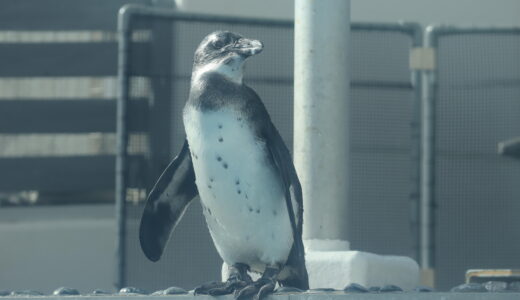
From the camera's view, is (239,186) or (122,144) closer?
(239,186)

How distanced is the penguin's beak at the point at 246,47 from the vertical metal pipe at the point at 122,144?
87.0 inches

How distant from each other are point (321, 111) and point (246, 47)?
1442 millimetres

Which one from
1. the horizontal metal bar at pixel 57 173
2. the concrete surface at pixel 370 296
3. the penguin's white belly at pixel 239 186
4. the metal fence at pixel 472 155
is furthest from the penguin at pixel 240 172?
the horizontal metal bar at pixel 57 173

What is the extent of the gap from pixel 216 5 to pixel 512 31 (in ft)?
5.19

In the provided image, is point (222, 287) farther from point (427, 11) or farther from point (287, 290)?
point (427, 11)

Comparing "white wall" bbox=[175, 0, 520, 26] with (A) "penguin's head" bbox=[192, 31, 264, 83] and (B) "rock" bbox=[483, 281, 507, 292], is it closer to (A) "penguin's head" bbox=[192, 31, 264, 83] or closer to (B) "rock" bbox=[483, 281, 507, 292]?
(A) "penguin's head" bbox=[192, 31, 264, 83]

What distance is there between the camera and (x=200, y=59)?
415 centimetres

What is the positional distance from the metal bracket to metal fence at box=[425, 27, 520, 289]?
0.05 m

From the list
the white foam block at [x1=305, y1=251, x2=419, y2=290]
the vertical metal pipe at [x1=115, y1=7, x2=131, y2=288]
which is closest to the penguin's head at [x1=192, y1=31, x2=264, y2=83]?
the white foam block at [x1=305, y1=251, x2=419, y2=290]

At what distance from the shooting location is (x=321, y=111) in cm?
546

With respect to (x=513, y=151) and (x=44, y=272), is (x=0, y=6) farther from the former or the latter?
(x=513, y=151)

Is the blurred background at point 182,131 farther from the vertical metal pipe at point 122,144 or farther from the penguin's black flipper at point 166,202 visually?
the penguin's black flipper at point 166,202

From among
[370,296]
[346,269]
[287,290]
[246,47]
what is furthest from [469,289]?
[346,269]

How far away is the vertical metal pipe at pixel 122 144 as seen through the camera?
6.12 metres
